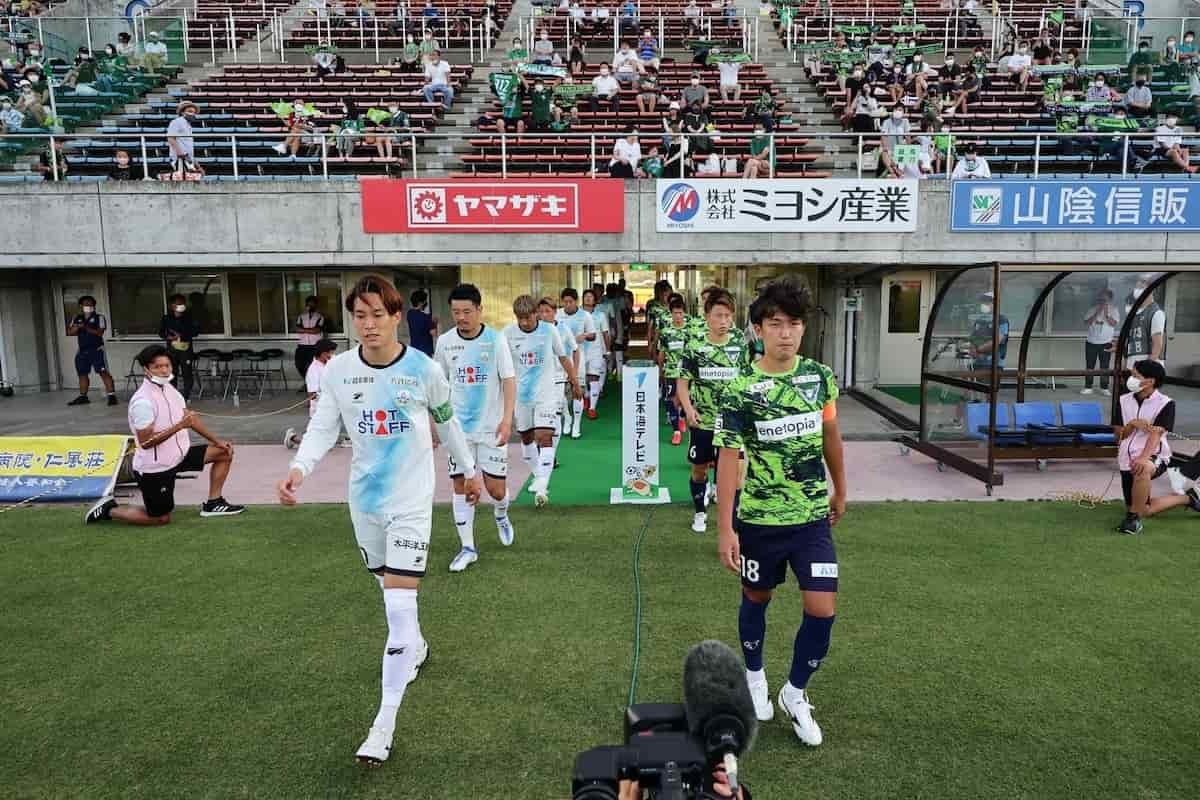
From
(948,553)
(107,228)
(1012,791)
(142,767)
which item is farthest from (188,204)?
(1012,791)

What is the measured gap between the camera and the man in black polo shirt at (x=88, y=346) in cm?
1391

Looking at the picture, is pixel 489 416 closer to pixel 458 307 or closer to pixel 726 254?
pixel 458 307

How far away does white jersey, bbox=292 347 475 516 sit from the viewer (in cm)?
384

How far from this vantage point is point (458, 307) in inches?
227

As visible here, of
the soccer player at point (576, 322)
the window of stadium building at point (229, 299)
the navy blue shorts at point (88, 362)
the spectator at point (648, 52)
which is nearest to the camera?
the soccer player at point (576, 322)

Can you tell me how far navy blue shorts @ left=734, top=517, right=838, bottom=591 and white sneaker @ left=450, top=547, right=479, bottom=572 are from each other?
301cm

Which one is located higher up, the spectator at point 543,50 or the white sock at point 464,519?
the spectator at point 543,50

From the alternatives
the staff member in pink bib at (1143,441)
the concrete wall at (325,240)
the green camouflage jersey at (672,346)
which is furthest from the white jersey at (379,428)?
the concrete wall at (325,240)

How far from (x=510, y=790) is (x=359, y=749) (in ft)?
2.42

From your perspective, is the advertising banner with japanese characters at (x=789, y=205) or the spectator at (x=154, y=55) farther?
the spectator at (x=154, y=55)

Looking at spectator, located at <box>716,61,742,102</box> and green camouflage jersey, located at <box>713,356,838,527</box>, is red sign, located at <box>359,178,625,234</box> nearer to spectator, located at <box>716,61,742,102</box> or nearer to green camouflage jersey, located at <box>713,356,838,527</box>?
spectator, located at <box>716,61,742,102</box>

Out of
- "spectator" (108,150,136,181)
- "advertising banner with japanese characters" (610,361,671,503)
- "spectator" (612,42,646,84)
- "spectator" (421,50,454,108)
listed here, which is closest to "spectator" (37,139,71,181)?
"spectator" (108,150,136,181)

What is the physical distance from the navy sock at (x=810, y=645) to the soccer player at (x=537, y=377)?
4.36 m

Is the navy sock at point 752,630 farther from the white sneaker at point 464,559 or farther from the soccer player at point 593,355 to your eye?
the soccer player at point 593,355
